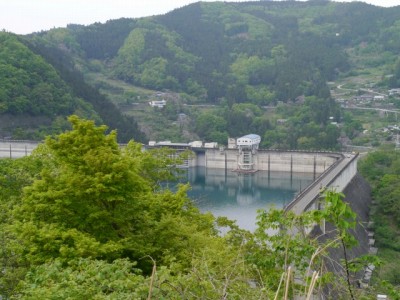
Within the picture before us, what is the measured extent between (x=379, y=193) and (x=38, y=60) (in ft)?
131

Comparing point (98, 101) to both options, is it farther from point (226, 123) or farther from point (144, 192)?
point (144, 192)

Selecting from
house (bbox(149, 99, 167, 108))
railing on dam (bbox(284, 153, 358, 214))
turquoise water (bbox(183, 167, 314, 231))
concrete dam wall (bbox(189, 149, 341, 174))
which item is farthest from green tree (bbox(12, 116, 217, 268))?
house (bbox(149, 99, 167, 108))

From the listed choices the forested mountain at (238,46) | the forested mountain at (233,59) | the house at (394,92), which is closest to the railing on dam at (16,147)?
the forested mountain at (233,59)

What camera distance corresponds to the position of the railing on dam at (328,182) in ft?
83.3

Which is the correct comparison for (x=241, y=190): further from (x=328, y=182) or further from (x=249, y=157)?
(x=328, y=182)

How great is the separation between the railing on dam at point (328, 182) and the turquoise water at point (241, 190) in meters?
2.81

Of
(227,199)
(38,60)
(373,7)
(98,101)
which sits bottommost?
(227,199)

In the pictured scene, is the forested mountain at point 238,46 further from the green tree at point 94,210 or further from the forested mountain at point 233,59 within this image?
the green tree at point 94,210

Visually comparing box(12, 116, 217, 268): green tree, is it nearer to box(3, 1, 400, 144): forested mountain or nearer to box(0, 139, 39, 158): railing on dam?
box(0, 139, 39, 158): railing on dam

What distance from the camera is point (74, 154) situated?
1059cm

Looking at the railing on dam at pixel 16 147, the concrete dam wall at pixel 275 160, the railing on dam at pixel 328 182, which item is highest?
the railing on dam at pixel 328 182

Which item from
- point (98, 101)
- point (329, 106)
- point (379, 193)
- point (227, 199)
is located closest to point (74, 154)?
point (379, 193)

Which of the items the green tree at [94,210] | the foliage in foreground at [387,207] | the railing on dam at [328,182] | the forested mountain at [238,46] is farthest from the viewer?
the forested mountain at [238,46]

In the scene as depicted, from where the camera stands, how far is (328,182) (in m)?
30.9
